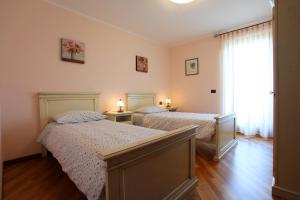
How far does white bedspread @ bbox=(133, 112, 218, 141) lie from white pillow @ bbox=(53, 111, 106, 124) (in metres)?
1.02

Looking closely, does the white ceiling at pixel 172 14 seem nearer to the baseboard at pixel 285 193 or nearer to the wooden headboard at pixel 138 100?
the wooden headboard at pixel 138 100

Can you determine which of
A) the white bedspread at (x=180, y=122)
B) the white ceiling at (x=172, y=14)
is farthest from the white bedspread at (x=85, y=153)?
the white ceiling at (x=172, y=14)

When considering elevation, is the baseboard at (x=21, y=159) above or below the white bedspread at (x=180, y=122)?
below

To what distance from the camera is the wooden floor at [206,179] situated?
170 cm

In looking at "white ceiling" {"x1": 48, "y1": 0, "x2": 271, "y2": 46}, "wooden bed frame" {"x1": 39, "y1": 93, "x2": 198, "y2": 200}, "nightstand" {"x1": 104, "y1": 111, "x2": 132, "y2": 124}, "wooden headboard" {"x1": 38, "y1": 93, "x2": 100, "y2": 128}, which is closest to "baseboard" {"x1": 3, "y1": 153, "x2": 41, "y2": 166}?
"wooden headboard" {"x1": 38, "y1": 93, "x2": 100, "y2": 128}

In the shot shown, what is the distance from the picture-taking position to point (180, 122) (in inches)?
120

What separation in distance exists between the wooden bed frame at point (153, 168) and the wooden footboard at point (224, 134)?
3.25 feet

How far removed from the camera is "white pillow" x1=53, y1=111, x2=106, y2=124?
2513 mm

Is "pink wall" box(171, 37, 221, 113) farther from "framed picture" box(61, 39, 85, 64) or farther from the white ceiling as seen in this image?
"framed picture" box(61, 39, 85, 64)

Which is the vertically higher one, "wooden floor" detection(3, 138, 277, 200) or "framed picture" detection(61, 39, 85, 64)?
"framed picture" detection(61, 39, 85, 64)

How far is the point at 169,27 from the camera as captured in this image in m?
3.88

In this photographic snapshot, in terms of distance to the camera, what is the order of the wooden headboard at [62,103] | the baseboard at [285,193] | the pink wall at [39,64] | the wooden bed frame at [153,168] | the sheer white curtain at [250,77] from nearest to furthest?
the wooden bed frame at [153,168] < the baseboard at [285,193] < the pink wall at [39,64] < the wooden headboard at [62,103] < the sheer white curtain at [250,77]

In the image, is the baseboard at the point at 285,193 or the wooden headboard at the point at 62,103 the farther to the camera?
the wooden headboard at the point at 62,103

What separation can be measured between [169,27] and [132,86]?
1695mm
